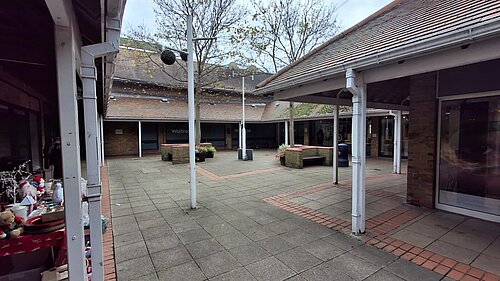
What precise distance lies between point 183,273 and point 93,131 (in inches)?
71.4

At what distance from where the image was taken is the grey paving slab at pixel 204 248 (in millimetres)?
3152

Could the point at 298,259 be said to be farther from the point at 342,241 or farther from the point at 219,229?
the point at 219,229

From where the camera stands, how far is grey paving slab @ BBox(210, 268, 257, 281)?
2.61 m

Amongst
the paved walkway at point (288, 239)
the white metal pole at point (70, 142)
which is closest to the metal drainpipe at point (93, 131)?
the white metal pole at point (70, 142)

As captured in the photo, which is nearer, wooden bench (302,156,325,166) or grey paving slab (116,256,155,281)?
grey paving slab (116,256,155,281)

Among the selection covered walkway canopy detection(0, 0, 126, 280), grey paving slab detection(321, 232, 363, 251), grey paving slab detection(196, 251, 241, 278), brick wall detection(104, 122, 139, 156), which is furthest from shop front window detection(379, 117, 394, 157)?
brick wall detection(104, 122, 139, 156)

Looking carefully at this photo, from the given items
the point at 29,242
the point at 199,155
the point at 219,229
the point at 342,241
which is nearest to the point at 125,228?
the point at 219,229

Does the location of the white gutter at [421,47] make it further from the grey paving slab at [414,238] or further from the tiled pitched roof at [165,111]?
the tiled pitched roof at [165,111]

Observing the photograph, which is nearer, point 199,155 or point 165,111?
point 199,155

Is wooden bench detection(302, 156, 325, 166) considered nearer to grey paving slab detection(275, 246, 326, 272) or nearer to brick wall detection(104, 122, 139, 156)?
grey paving slab detection(275, 246, 326, 272)

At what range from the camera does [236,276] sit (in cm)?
266

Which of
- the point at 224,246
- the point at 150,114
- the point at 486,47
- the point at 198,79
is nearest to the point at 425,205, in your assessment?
the point at 486,47

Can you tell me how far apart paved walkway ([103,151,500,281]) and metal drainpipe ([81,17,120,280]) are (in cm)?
89

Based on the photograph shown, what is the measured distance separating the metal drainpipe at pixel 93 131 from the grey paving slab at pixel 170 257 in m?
0.90
